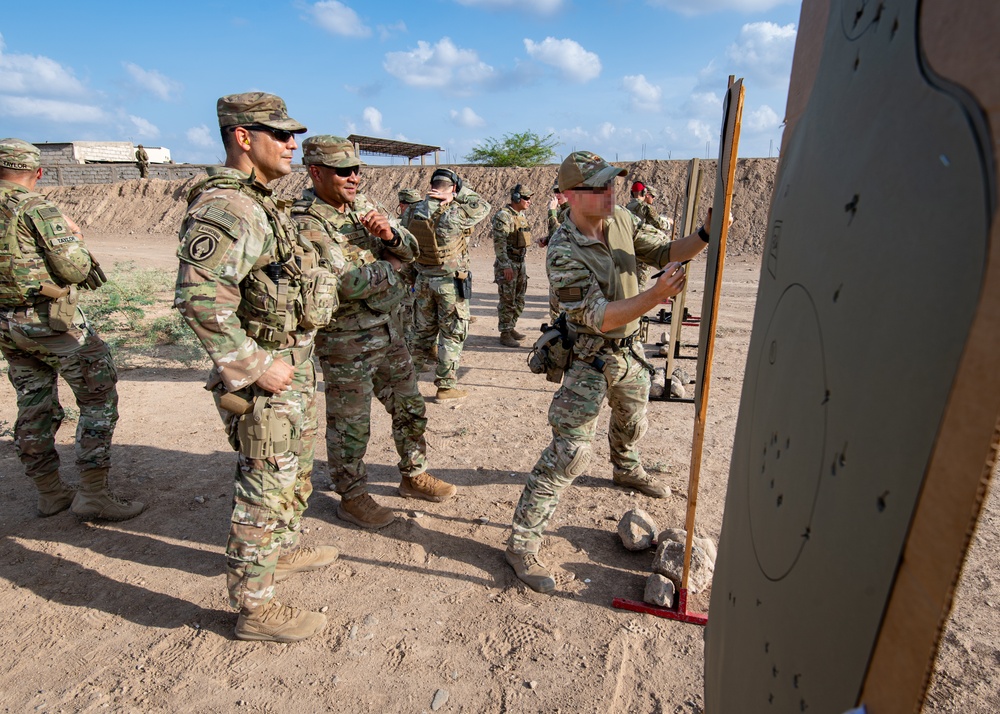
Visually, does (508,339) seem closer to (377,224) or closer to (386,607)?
(377,224)

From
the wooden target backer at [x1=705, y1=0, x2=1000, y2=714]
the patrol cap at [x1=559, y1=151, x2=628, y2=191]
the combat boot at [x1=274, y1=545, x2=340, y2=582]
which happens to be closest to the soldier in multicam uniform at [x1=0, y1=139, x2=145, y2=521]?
the combat boot at [x1=274, y1=545, x2=340, y2=582]

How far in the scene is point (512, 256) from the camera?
27.1 feet

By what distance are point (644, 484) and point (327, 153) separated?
2.77m

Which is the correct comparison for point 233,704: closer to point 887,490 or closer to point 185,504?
point 185,504

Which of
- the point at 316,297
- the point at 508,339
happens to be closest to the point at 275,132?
the point at 316,297

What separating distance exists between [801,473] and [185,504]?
13.6 feet

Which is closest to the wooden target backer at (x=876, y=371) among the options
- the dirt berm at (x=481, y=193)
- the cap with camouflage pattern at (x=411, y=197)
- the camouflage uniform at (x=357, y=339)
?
the camouflage uniform at (x=357, y=339)

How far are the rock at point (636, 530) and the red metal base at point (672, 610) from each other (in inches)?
17.1

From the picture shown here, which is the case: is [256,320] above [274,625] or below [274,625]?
above

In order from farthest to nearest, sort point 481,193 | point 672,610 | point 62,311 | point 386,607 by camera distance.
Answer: point 481,193
point 62,311
point 386,607
point 672,610

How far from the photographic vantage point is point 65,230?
346cm

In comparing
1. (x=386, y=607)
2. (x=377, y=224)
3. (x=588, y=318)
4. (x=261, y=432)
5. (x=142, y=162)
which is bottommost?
(x=386, y=607)

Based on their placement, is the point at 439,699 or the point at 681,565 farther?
the point at 681,565

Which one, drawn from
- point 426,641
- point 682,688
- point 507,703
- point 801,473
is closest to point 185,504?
point 426,641
